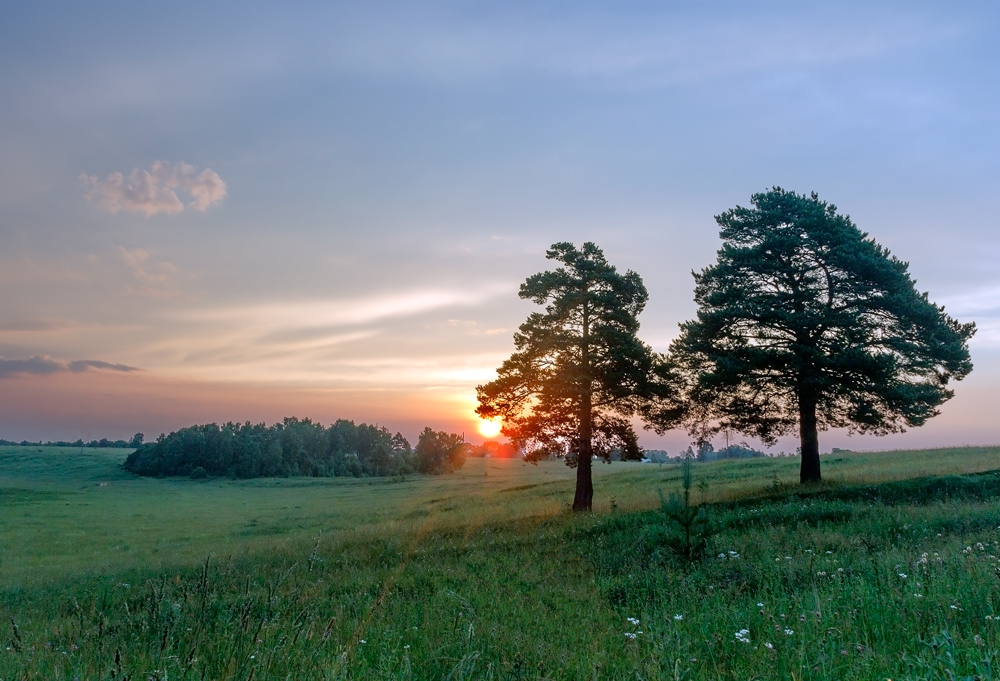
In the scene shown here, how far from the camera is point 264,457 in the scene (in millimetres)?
95375

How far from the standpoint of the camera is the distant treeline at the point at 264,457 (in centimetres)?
9331

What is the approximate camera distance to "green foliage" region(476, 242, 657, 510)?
24.5 meters

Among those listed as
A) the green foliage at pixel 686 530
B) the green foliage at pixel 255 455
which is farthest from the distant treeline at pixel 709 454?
the green foliage at pixel 255 455

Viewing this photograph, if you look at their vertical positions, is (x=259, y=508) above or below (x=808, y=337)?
below

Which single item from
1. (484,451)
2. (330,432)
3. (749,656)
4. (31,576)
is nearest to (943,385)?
(749,656)

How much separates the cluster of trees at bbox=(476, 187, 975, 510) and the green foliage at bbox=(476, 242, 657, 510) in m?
0.05

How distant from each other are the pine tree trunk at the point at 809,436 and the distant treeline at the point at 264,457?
74.6 m

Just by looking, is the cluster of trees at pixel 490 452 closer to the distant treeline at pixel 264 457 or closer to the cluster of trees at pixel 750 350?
the distant treeline at pixel 264 457

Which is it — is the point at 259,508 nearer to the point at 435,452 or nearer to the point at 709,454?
the point at 435,452

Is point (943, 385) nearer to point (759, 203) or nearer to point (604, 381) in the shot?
point (759, 203)

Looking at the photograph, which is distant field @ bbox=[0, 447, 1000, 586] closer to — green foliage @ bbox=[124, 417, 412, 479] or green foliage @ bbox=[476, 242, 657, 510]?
green foliage @ bbox=[476, 242, 657, 510]

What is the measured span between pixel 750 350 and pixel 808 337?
2.57m

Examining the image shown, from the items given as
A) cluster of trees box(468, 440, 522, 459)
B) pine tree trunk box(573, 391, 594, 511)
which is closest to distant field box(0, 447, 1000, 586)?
pine tree trunk box(573, 391, 594, 511)

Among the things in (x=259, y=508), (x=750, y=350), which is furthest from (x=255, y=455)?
(x=750, y=350)
